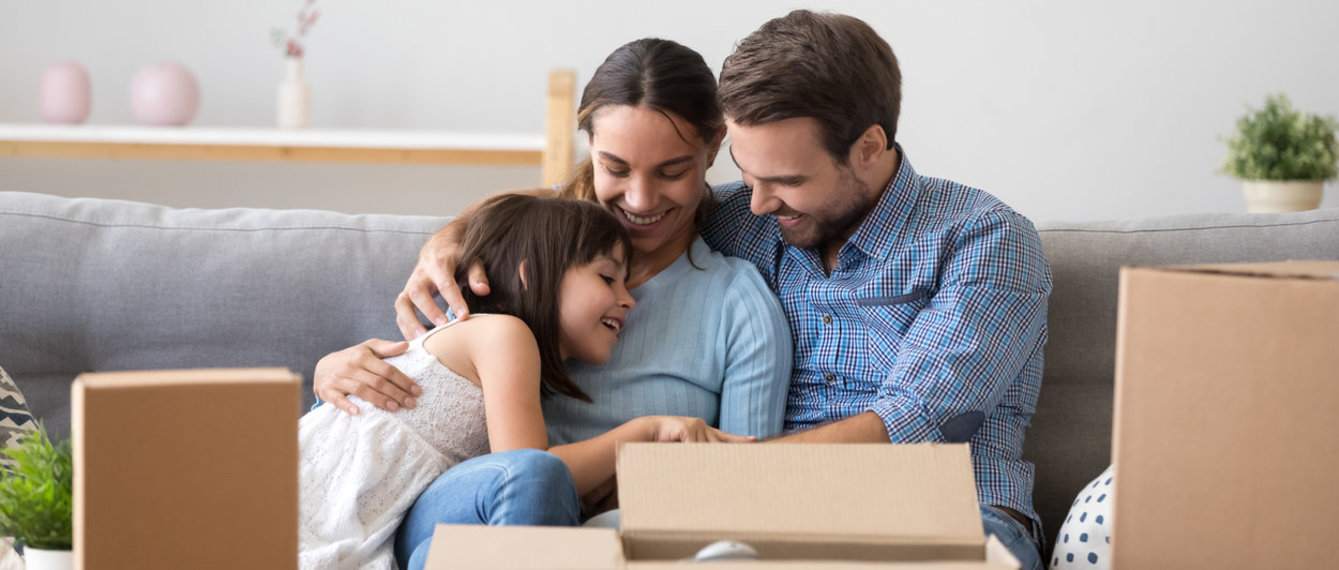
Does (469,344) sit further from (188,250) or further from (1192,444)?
(1192,444)

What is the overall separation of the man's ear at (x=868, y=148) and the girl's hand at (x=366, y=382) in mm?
592

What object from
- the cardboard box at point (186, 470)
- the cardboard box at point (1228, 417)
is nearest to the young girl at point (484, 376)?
the cardboard box at point (186, 470)

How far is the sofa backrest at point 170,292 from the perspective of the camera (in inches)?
59.4

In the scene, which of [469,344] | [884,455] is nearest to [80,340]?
[469,344]

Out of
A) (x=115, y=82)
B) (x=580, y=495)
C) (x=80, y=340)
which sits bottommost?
(x=580, y=495)

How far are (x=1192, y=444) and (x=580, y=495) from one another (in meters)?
0.77

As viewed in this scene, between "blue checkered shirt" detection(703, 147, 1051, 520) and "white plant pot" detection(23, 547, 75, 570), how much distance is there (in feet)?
2.66

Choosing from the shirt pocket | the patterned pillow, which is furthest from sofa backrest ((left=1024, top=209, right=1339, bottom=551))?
the patterned pillow

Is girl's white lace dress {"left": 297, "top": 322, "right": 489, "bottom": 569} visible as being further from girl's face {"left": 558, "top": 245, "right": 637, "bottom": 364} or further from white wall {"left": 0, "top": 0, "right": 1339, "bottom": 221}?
white wall {"left": 0, "top": 0, "right": 1339, "bottom": 221}

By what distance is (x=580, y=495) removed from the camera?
1321mm

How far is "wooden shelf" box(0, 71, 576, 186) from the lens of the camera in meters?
2.64

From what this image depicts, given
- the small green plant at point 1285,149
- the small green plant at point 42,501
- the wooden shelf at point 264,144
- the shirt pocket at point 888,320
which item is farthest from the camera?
the wooden shelf at point 264,144

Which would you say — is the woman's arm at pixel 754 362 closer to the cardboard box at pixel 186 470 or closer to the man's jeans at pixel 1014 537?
the man's jeans at pixel 1014 537

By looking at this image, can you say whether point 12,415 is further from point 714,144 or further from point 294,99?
point 294,99
